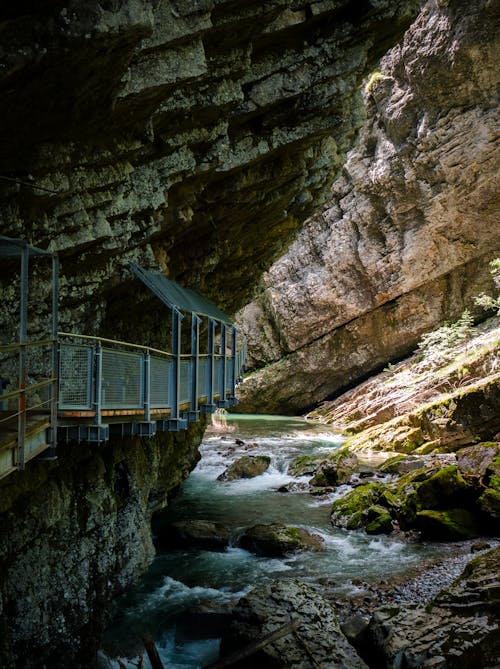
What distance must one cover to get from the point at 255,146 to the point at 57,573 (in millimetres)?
10539

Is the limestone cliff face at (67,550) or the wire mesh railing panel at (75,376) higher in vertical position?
the wire mesh railing panel at (75,376)

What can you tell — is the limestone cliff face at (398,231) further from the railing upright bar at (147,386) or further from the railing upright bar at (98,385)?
the railing upright bar at (98,385)

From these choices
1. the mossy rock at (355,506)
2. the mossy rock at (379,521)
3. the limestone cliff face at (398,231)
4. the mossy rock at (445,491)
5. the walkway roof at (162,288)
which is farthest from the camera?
the limestone cliff face at (398,231)

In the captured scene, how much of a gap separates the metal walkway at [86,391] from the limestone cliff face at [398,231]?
30.1 m

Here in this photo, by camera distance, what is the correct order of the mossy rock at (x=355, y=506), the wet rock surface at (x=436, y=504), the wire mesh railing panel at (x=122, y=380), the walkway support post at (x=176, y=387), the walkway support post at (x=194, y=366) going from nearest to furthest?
the wire mesh railing panel at (x=122, y=380), the walkway support post at (x=176, y=387), the walkway support post at (x=194, y=366), the wet rock surface at (x=436, y=504), the mossy rock at (x=355, y=506)

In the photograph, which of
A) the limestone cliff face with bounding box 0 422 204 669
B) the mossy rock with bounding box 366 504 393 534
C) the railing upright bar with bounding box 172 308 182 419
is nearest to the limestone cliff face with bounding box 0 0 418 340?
the railing upright bar with bounding box 172 308 182 419

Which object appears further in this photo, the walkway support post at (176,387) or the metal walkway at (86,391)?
the walkway support post at (176,387)

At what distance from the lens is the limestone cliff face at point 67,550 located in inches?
335

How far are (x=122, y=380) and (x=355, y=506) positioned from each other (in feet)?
38.2

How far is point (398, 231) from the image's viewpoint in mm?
40625

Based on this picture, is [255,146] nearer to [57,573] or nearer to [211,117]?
[211,117]

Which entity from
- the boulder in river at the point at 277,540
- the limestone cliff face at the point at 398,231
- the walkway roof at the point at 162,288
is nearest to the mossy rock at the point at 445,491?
the boulder in river at the point at 277,540

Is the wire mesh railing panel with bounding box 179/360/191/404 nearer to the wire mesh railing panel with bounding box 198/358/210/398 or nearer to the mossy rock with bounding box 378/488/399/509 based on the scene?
the wire mesh railing panel with bounding box 198/358/210/398

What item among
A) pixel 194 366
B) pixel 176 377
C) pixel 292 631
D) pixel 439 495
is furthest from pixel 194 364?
pixel 439 495
